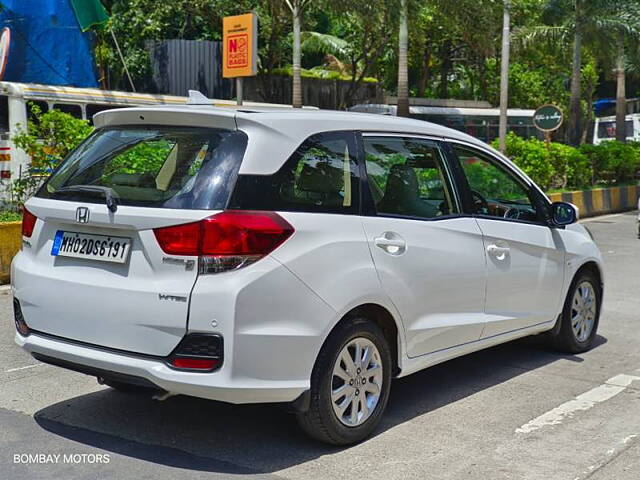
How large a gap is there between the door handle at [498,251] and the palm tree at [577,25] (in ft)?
82.6

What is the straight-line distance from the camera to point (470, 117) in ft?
112

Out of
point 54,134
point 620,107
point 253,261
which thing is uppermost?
point 620,107

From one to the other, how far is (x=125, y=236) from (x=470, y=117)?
3120cm

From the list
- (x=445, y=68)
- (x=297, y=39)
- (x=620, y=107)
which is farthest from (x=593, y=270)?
(x=445, y=68)

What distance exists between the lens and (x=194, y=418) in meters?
4.99

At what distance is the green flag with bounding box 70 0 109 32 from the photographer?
863 inches

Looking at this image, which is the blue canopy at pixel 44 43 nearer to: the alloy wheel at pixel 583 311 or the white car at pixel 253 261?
the alloy wheel at pixel 583 311

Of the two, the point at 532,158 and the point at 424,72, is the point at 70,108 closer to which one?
the point at 532,158

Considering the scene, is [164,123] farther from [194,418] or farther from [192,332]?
[194,418]

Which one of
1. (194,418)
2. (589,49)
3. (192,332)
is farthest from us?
(589,49)

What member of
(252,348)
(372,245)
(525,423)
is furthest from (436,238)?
(252,348)

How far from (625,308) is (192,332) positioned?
19.6ft

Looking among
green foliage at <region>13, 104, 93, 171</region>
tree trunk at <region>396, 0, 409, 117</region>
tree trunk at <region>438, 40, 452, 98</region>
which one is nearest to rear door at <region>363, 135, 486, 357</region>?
green foliage at <region>13, 104, 93, 171</region>

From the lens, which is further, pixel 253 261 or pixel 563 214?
pixel 563 214
